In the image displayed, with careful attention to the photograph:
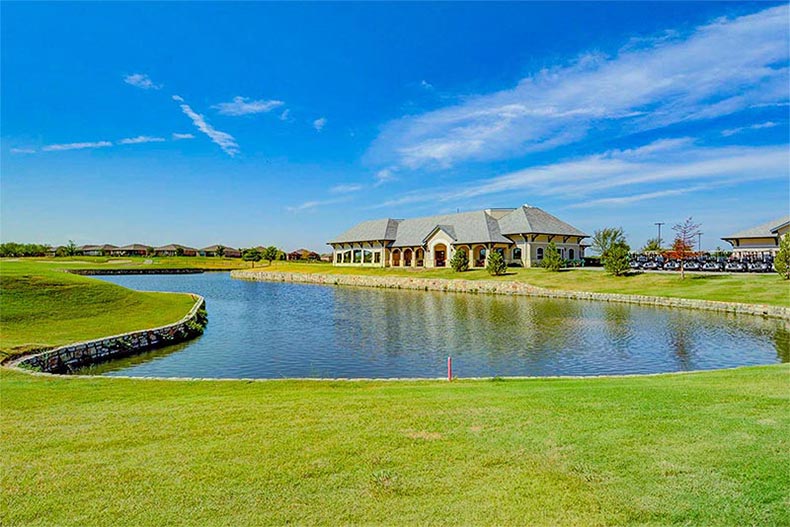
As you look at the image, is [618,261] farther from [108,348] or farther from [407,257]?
[108,348]

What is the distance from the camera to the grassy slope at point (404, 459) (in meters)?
4.20

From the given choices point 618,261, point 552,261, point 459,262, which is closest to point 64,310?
point 618,261

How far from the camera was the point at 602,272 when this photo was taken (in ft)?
144

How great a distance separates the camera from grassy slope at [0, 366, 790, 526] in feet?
13.8

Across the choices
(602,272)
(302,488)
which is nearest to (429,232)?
(602,272)

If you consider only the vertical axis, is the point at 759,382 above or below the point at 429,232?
below

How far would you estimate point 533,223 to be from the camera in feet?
184

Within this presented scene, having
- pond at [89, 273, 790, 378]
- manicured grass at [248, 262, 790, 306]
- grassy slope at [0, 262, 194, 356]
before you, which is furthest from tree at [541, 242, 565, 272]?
grassy slope at [0, 262, 194, 356]

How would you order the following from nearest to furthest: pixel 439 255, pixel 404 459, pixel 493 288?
pixel 404 459 < pixel 493 288 < pixel 439 255

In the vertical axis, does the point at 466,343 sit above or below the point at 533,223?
below

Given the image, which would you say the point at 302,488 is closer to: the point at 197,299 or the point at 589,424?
the point at 589,424

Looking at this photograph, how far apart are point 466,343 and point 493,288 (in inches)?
1013

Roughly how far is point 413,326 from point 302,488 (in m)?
19.2

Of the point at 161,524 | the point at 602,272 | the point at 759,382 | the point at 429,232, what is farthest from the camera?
the point at 429,232
